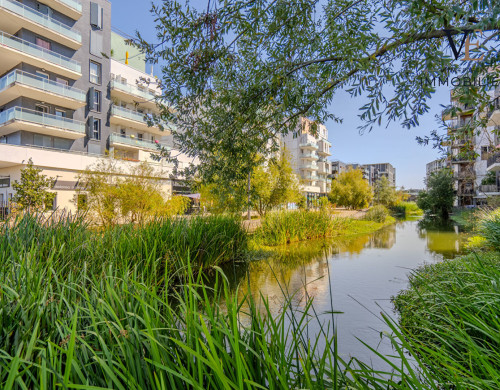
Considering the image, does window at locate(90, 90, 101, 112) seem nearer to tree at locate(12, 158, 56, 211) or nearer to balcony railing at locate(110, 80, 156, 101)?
balcony railing at locate(110, 80, 156, 101)

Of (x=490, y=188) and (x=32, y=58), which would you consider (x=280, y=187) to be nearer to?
(x=32, y=58)

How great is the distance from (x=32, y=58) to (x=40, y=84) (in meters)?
1.85

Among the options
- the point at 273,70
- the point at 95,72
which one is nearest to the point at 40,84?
the point at 95,72

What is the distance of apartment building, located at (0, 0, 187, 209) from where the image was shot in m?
19.6

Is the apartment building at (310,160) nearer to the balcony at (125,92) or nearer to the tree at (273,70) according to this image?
the balcony at (125,92)

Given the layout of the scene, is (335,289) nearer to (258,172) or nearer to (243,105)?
(243,105)

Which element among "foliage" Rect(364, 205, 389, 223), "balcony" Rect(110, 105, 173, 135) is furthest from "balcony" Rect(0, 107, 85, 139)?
"foliage" Rect(364, 205, 389, 223)

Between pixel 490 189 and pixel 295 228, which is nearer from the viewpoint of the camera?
pixel 295 228

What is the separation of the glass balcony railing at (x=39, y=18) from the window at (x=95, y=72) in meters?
2.26

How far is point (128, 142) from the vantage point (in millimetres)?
27000

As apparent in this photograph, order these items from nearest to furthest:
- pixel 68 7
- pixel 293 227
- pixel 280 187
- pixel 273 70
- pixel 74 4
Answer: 1. pixel 273 70
2. pixel 293 227
3. pixel 280 187
4. pixel 68 7
5. pixel 74 4

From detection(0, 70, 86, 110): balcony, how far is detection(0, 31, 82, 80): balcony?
3.98 feet

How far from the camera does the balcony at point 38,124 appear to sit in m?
19.5

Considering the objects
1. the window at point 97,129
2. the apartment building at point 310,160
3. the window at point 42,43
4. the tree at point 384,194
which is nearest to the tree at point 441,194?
the tree at point 384,194
